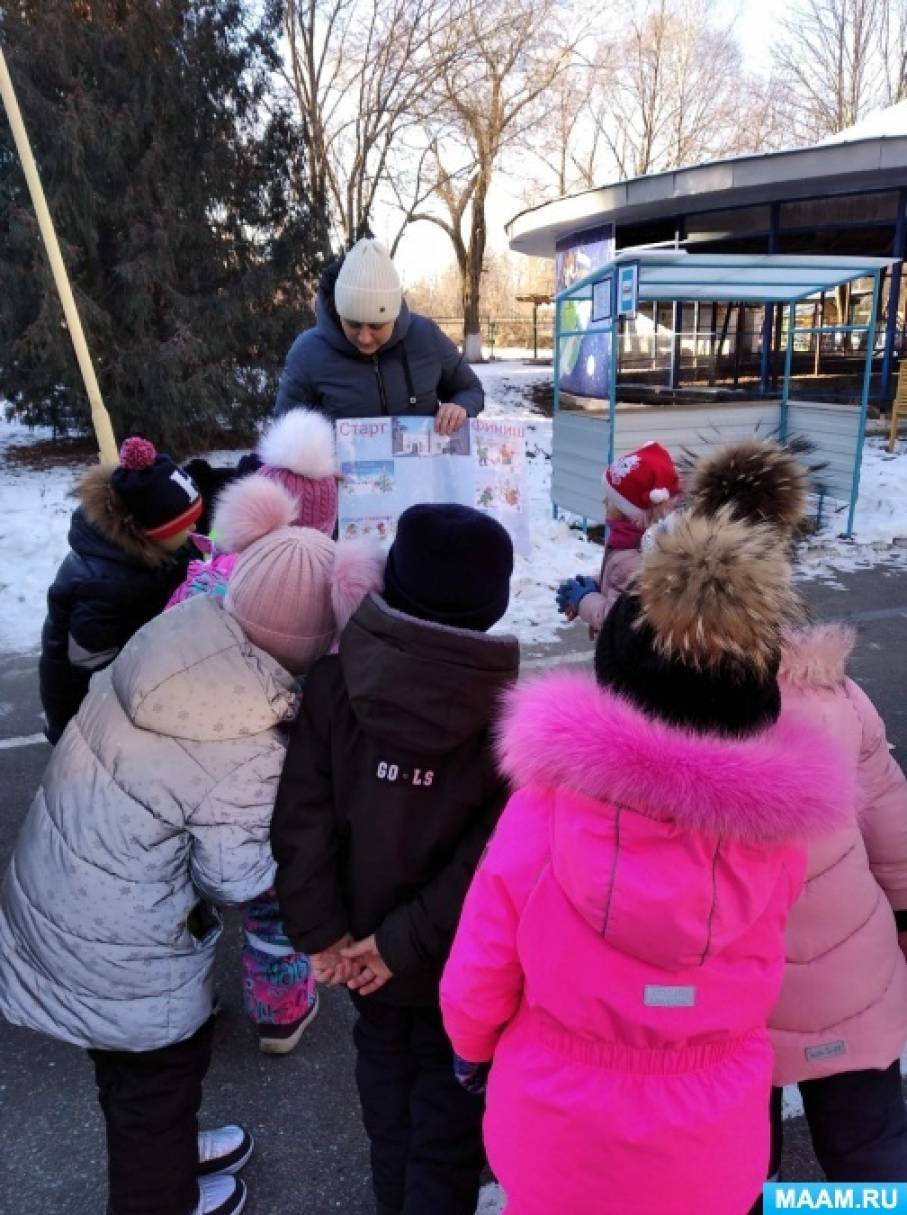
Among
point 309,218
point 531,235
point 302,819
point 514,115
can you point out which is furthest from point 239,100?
point 514,115

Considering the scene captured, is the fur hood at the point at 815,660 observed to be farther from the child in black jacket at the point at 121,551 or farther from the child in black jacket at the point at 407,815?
the child in black jacket at the point at 121,551

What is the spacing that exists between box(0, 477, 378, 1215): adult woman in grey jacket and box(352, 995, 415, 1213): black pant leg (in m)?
0.32

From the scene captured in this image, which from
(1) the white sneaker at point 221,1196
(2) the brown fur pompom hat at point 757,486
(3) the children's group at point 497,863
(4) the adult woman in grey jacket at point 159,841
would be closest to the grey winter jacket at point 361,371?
(3) the children's group at point 497,863

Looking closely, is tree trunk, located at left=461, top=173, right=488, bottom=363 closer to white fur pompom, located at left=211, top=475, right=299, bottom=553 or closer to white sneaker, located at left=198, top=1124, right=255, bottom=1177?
white fur pompom, located at left=211, top=475, right=299, bottom=553

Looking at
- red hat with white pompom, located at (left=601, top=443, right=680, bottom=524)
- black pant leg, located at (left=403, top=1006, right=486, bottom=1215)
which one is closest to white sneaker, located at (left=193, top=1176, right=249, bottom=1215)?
black pant leg, located at (left=403, top=1006, right=486, bottom=1215)

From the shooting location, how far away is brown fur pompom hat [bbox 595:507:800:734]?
3.50ft

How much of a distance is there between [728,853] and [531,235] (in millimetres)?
17668

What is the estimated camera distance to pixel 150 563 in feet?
8.15

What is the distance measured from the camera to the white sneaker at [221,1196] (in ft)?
5.75

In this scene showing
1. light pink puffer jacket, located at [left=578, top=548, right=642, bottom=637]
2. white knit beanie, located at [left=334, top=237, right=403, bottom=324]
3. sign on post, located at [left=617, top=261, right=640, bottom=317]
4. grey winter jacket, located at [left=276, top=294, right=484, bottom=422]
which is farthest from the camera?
sign on post, located at [left=617, top=261, right=640, bottom=317]

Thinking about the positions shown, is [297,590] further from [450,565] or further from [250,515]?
[450,565]

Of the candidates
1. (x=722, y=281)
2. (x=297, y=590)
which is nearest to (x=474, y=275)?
(x=722, y=281)

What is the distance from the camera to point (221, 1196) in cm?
178

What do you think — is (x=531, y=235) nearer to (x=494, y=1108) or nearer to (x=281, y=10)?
(x=281, y=10)
